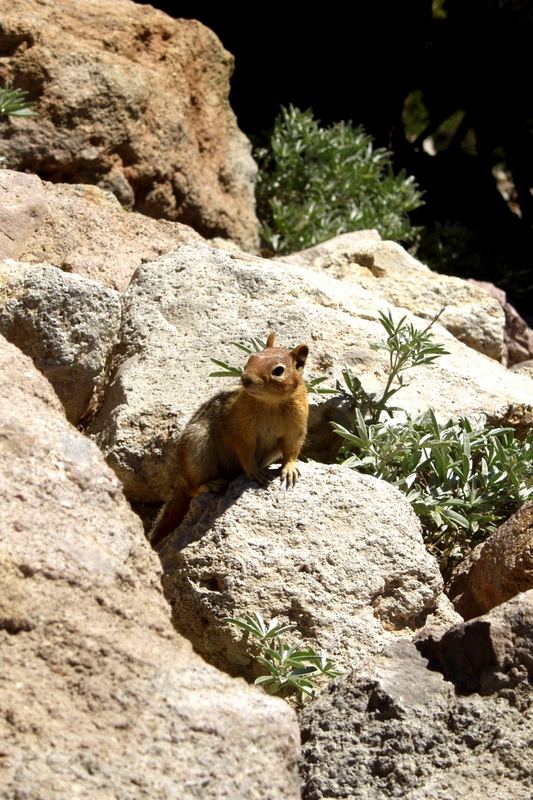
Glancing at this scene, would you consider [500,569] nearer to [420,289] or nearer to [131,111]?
[420,289]

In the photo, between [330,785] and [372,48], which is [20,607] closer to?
[330,785]

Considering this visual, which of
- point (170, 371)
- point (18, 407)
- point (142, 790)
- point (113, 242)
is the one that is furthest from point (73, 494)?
point (113, 242)

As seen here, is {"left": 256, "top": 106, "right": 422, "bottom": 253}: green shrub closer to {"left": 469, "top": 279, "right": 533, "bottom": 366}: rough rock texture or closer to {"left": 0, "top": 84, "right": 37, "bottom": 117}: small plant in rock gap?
{"left": 469, "top": 279, "right": 533, "bottom": 366}: rough rock texture

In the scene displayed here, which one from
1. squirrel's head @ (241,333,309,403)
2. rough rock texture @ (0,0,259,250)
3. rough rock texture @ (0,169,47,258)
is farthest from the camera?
rough rock texture @ (0,0,259,250)

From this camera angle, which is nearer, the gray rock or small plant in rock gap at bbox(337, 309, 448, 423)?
the gray rock

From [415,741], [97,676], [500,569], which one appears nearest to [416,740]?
[415,741]

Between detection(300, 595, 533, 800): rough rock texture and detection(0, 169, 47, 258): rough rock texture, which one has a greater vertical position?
detection(300, 595, 533, 800): rough rock texture

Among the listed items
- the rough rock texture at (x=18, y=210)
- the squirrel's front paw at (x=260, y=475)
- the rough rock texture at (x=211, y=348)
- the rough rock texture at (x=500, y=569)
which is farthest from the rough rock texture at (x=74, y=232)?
the rough rock texture at (x=500, y=569)

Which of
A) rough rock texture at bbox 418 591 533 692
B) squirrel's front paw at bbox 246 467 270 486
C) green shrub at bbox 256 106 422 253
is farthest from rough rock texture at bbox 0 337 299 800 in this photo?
green shrub at bbox 256 106 422 253

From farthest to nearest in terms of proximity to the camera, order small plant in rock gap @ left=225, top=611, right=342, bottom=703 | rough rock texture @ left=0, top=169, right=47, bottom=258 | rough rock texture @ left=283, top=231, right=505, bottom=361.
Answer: rough rock texture @ left=283, top=231, right=505, bottom=361 < rough rock texture @ left=0, top=169, right=47, bottom=258 < small plant in rock gap @ left=225, top=611, right=342, bottom=703
